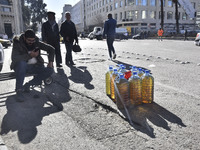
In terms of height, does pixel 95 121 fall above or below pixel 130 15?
below

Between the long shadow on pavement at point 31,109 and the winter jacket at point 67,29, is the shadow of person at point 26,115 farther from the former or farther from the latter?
the winter jacket at point 67,29

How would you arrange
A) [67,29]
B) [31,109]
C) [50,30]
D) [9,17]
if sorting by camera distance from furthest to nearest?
[9,17], [67,29], [50,30], [31,109]

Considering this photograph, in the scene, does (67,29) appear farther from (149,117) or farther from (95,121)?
(149,117)

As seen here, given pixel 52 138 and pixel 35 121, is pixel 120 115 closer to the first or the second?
pixel 52 138

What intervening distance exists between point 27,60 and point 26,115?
134 cm

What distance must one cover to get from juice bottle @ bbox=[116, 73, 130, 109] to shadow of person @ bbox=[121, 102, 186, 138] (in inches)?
5.7

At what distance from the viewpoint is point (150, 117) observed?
2.74 metres

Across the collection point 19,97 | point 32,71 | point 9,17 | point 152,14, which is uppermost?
point 9,17

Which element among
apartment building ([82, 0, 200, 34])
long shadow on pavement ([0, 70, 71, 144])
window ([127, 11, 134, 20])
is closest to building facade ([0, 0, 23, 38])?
apartment building ([82, 0, 200, 34])

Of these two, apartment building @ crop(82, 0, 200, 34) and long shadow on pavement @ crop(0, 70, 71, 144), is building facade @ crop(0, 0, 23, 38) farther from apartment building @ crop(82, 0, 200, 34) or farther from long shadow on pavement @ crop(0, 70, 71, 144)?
long shadow on pavement @ crop(0, 70, 71, 144)

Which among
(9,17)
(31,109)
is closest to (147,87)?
(31,109)

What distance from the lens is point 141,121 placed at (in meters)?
2.62

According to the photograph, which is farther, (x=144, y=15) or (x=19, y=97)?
(x=144, y=15)

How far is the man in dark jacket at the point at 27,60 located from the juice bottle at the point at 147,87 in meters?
2.07
